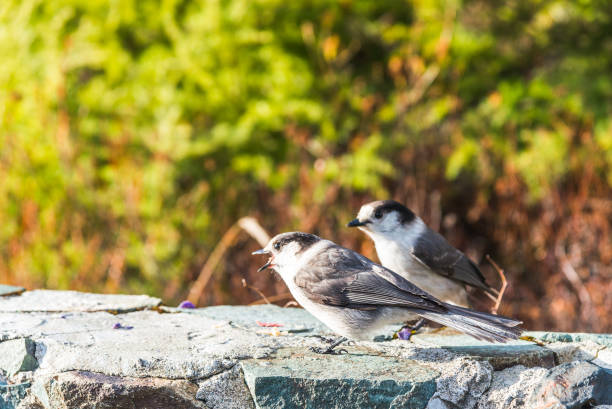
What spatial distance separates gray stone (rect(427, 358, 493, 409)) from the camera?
231 cm

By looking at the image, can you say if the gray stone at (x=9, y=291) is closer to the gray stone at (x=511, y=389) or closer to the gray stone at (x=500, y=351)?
the gray stone at (x=500, y=351)

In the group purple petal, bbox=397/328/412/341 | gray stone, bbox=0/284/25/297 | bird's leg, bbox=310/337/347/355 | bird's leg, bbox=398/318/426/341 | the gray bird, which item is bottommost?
gray stone, bbox=0/284/25/297

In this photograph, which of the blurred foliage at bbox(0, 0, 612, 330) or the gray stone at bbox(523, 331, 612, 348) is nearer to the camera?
the gray stone at bbox(523, 331, 612, 348)

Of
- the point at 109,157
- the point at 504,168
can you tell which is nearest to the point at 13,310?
the point at 109,157

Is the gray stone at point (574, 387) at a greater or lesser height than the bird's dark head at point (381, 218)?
lesser

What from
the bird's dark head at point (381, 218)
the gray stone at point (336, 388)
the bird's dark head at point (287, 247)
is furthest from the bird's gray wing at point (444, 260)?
the gray stone at point (336, 388)

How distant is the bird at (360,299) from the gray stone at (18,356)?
0.89 meters

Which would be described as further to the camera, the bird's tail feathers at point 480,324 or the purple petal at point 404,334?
the purple petal at point 404,334

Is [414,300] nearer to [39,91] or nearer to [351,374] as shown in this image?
[351,374]

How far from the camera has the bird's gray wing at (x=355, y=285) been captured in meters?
2.52

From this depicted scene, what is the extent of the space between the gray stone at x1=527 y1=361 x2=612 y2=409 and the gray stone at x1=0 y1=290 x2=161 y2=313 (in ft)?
5.27

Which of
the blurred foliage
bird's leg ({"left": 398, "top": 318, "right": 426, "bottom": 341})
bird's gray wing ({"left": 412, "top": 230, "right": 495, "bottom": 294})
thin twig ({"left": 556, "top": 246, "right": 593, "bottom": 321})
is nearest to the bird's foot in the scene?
bird's leg ({"left": 398, "top": 318, "right": 426, "bottom": 341})

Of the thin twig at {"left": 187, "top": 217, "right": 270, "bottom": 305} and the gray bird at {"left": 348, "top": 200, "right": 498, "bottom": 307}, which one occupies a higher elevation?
the gray bird at {"left": 348, "top": 200, "right": 498, "bottom": 307}

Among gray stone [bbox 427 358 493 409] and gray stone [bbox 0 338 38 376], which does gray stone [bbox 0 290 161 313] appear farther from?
gray stone [bbox 427 358 493 409]
